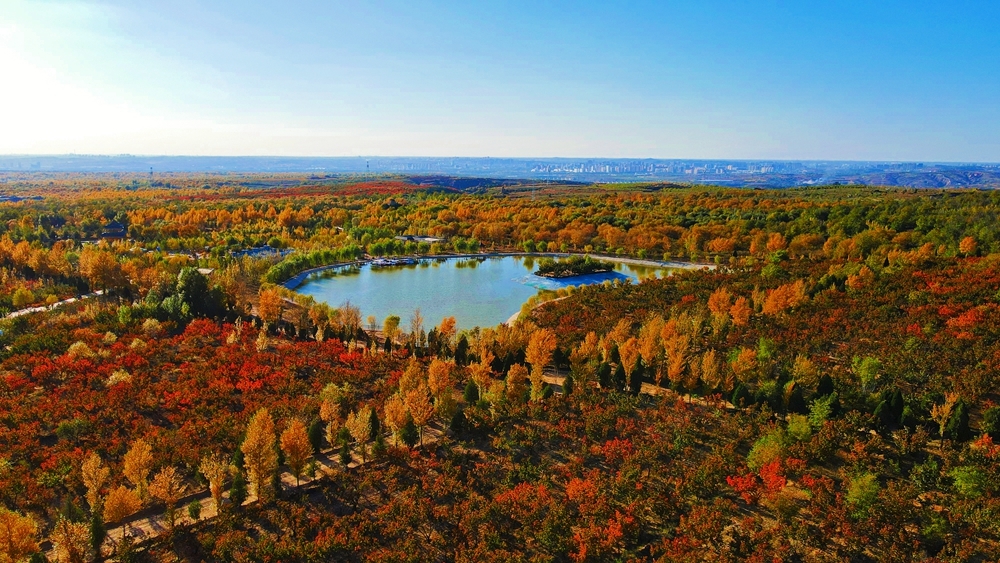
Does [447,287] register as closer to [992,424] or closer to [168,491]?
[168,491]

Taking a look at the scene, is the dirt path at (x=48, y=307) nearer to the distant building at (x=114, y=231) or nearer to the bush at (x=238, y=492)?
the bush at (x=238, y=492)

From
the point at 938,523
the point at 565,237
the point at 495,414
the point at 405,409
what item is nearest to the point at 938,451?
the point at 938,523

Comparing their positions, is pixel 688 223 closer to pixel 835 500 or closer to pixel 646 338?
pixel 646 338

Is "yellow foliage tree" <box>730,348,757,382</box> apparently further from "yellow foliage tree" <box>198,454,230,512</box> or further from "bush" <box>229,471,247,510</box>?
"yellow foliage tree" <box>198,454,230,512</box>

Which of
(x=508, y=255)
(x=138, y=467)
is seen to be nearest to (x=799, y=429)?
(x=138, y=467)

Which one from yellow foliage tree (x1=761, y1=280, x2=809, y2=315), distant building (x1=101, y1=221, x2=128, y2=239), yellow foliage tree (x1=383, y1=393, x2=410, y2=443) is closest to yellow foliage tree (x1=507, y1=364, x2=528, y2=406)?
yellow foliage tree (x1=383, y1=393, x2=410, y2=443)

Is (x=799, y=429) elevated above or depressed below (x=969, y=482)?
above
